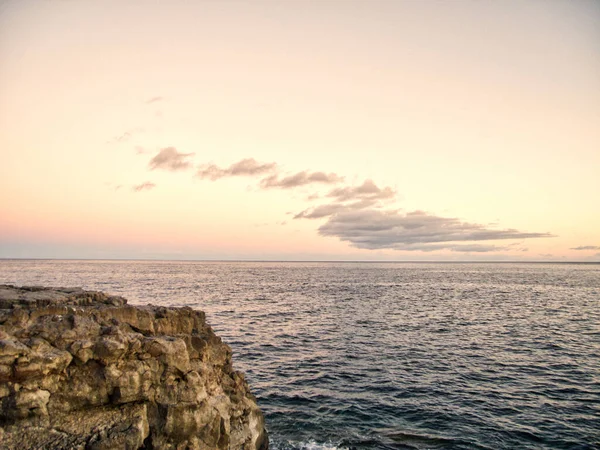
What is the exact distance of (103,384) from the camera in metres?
13.4

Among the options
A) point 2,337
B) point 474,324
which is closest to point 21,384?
point 2,337

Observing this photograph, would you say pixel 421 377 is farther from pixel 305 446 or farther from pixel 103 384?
pixel 103 384

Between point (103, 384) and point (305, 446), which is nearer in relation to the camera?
point (103, 384)

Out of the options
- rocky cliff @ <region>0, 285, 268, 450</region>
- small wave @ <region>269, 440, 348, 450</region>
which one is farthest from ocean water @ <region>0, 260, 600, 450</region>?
rocky cliff @ <region>0, 285, 268, 450</region>

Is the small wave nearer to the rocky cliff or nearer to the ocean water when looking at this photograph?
the ocean water

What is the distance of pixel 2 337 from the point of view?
12.4 meters

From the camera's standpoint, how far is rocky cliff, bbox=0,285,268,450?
12.1m

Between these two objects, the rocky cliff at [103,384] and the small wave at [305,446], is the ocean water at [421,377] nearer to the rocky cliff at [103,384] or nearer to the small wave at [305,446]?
the small wave at [305,446]

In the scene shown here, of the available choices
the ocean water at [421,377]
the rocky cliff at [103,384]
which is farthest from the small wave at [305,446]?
the rocky cliff at [103,384]

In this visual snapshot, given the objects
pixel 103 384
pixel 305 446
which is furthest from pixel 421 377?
pixel 103 384

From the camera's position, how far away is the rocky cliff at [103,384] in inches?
476

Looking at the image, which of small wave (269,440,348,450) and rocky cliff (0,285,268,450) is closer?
rocky cliff (0,285,268,450)

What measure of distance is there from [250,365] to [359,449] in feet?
49.2

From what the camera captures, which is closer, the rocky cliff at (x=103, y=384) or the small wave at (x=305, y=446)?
the rocky cliff at (x=103, y=384)
